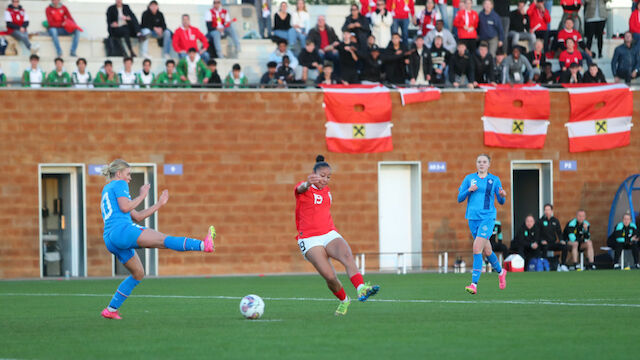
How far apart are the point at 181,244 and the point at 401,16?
1833cm

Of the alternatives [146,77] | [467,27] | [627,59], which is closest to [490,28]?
[467,27]

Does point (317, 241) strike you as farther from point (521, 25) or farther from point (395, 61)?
point (521, 25)

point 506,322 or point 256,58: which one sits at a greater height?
point 256,58

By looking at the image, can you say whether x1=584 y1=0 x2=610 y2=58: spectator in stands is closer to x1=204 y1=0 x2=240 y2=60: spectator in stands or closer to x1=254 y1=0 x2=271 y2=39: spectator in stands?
x1=254 y1=0 x2=271 y2=39: spectator in stands

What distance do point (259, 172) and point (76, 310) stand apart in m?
13.1

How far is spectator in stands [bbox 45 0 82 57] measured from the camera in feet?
89.7

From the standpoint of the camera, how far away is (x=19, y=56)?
88.0 feet

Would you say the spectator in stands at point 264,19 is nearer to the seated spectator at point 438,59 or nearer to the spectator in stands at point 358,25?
the spectator in stands at point 358,25

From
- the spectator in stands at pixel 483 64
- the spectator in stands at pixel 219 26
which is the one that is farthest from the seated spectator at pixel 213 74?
the spectator in stands at pixel 483 64

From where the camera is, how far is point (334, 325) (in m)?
11.5

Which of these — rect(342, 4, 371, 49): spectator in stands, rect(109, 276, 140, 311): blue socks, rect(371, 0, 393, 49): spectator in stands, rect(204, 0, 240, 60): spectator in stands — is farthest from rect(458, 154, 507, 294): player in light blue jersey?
rect(204, 0, 240, 60): spectator in stands

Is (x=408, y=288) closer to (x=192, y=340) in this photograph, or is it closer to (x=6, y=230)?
(x=192, y=340)

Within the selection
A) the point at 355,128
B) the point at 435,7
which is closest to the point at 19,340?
the point at 355,128

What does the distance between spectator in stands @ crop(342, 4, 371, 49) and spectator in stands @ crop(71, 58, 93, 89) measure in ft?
21.7
